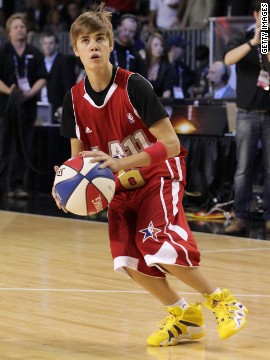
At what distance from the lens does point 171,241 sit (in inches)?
199

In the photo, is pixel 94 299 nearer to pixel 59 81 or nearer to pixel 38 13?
pixel 59 81

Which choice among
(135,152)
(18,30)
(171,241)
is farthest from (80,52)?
(18,30)

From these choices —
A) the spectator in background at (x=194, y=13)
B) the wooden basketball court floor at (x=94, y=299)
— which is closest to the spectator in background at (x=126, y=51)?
the spectator in background at (x=194, y=13)

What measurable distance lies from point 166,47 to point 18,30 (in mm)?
1893

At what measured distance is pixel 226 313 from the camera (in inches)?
201

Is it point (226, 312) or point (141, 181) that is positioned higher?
point (141, 181)

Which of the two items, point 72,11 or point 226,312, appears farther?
point 72,11

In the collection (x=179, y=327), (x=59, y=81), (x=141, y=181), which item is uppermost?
(x=141, y=181)

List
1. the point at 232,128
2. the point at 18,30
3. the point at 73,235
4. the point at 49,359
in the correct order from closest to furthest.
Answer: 1. the point at 49,359
2. the point at 73,235
3. the point at 232,128
4. the point at 18,30

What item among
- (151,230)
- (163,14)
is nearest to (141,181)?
(151,230)

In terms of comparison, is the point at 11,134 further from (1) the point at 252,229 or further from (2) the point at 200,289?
(2) the point at 200,289

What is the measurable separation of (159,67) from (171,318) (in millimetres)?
7184

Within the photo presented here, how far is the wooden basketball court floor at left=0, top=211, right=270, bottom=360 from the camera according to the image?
199 inches

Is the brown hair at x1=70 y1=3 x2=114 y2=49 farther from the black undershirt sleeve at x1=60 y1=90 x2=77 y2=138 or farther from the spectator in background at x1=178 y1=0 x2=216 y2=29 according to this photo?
the spectator in background at x1=178 y1=0 x2=216 y2=29
